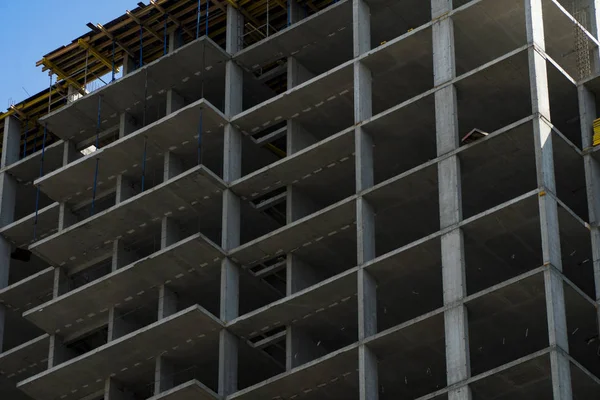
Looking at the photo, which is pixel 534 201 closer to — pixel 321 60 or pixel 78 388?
pixel 321 60

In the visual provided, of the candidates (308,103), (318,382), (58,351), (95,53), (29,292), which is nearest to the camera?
(318,382)

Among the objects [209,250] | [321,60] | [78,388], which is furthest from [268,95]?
[78,388]

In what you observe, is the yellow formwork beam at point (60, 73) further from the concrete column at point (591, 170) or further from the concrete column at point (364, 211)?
the concrete column at point (591, 170)

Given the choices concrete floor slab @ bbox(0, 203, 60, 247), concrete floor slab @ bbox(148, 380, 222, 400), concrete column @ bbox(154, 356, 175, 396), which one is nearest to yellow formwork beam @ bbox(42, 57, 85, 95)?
→ concrete floor slab @ bbox(0, 203, 60, 247)

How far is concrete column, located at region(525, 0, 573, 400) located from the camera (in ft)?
183

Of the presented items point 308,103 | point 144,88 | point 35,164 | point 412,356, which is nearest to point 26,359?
point 35,164

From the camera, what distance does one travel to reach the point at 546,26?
2598 inches

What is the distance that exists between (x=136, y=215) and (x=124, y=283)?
3103mm

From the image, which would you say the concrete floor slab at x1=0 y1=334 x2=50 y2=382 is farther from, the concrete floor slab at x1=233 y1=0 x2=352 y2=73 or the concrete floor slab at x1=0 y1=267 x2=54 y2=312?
the concrete floor slab at x1=233 y1=0 x2=352 y2=73

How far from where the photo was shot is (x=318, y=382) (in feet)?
205

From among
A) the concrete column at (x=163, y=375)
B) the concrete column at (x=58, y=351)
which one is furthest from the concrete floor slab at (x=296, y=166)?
the concrete column at (x=58, y=351)

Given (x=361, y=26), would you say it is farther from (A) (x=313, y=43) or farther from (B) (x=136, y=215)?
(B) (x=136, y=215)

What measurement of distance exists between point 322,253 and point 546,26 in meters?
11.6

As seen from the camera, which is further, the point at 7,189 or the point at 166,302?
the point at 7,189
